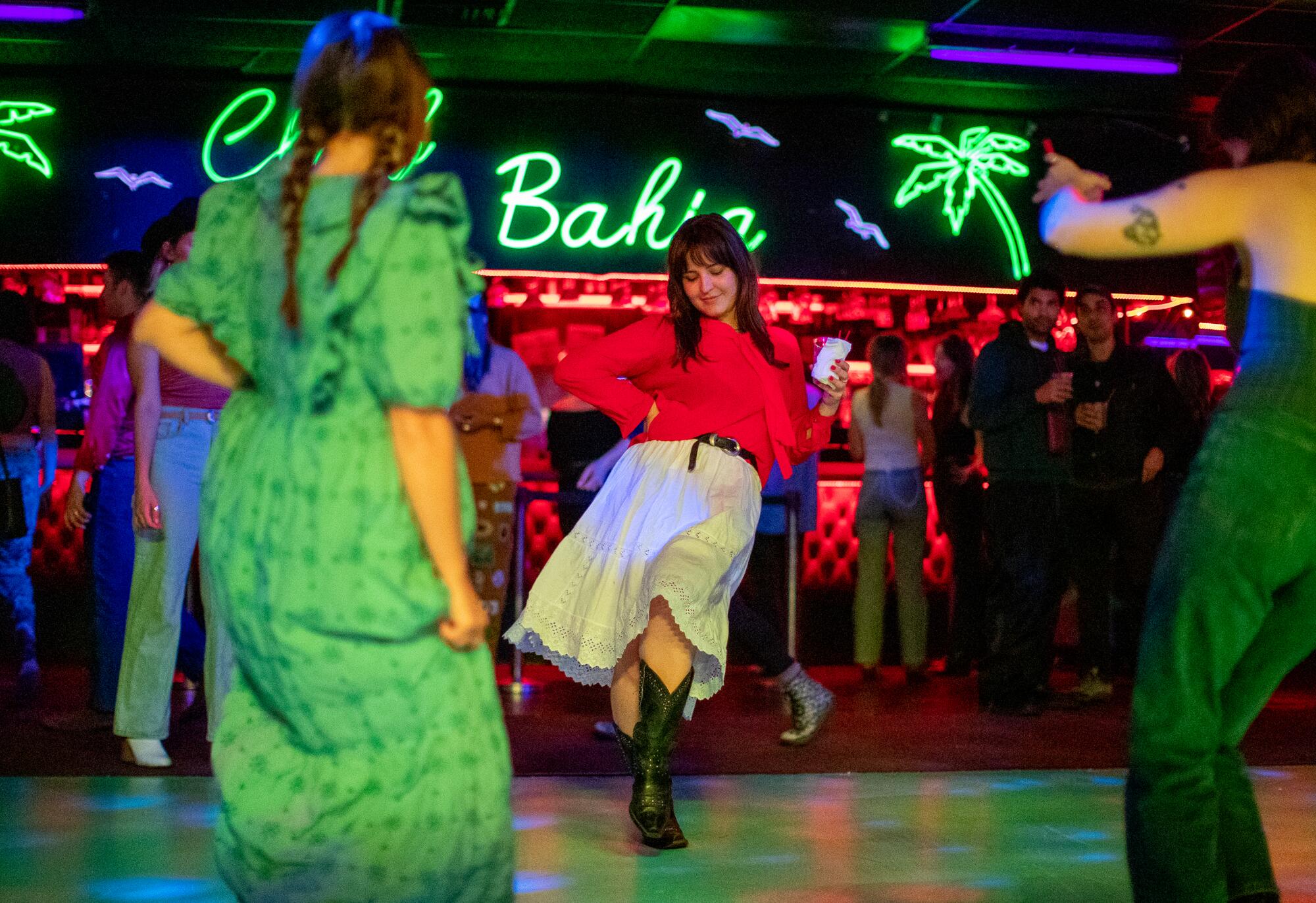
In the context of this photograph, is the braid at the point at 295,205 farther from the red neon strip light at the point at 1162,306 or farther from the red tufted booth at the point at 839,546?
the red neon strip light at the point at 1162,306

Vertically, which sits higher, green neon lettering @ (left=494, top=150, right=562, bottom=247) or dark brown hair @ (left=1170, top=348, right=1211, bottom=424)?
green neon lettering @ (left=494, top=150, right=562, bottom=247)

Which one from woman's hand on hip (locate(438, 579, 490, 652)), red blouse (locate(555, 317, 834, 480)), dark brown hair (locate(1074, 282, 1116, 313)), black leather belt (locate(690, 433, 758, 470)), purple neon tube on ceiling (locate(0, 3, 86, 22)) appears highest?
purple neon tube on ceiling (locate(0, 3, 86, 22))

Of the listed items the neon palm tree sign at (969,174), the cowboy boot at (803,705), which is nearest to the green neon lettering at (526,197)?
the neon palm tree sign at (969,174)

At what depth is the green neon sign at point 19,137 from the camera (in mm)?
7762

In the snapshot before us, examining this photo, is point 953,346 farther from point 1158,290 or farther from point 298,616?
point 298,616

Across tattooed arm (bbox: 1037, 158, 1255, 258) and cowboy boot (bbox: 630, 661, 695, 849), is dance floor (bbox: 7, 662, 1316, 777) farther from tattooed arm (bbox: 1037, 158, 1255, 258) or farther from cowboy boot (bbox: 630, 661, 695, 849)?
tattooed arm (bbox: 1037, 158, 1255, 258)

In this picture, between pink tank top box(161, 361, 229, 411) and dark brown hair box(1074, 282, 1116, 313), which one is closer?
pink tank top box(161, 361, 229, 411)

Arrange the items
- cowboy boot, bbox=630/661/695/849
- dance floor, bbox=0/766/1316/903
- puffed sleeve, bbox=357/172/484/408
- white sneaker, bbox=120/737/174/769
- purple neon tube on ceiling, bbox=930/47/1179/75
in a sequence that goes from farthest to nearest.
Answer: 1. purple neon tube on ceiling, bbox=930/47/1179/75
2. white sneaker, bbox=120/737/174/769
3. cowboy boot, bbox=630/661/695/849
4. dance floor, bbox=0/766/1316/903
5. puffed sleeve, bbox=357/172/484/408

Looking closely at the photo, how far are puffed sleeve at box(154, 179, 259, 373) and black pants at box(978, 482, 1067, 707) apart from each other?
4213 millimetres

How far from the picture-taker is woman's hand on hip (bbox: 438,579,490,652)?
1.72 metres

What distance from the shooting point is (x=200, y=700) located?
538 centimetres

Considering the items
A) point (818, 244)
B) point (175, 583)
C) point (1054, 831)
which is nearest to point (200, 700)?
point (175, 583)

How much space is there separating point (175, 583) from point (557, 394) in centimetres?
392

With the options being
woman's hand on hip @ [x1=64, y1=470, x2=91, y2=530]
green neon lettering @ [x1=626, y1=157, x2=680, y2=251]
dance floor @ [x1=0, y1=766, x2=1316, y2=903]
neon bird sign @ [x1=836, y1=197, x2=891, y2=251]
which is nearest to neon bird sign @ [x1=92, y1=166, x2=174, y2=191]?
green neon lettering @ [x1=626, y1=157, x2=680, y2=251]
